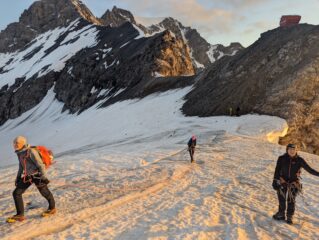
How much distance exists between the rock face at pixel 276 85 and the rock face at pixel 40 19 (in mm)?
117236

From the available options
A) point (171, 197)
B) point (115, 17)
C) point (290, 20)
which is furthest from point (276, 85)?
point (115, 17)

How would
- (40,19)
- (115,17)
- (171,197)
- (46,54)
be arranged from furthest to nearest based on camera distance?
(115,17) < (40,19) < (46,54) < (171,197)

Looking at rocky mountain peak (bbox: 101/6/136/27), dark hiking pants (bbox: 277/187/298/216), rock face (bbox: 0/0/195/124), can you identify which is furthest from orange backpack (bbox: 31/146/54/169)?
rocky mountain peak (bbox: 101/6/136/27)

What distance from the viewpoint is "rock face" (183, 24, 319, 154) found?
3694 cm

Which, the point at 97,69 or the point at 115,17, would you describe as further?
the point at 115,17

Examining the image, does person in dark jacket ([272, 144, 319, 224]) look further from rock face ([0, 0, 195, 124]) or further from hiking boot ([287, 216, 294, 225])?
rock face ([0, 0, 195, 124])

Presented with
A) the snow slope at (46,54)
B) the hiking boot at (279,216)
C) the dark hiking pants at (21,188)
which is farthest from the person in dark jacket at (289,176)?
the snow slope at (46,54)

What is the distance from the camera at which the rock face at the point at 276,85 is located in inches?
1454

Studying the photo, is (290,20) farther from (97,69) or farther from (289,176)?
(97,69)

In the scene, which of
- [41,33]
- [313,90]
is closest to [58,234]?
[313,90]

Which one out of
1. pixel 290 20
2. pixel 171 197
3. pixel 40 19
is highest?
pixel 40 19

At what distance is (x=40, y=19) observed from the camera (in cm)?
17000

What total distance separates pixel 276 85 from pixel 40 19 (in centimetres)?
15009

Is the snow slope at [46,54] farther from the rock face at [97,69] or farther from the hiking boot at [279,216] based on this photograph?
the hiking boot at [279,216]
